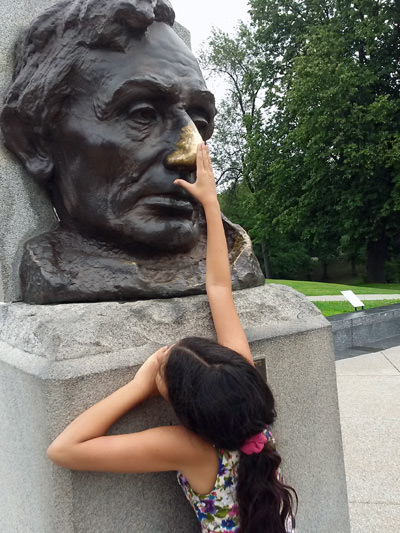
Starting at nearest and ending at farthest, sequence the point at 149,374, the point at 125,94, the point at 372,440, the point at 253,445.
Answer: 1. the point at 253,445
2. the point at 149,374
3. the point at 125,94
4. the point at 372,440

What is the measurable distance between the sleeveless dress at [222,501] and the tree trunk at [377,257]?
1832 centimetres

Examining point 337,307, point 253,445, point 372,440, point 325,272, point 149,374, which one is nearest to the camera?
point 253,445

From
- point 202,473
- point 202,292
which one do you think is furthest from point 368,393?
point 202,473

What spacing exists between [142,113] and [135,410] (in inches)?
49.4

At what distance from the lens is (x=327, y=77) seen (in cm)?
1590

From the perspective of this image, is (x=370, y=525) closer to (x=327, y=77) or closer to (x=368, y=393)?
(x=368, y=393)

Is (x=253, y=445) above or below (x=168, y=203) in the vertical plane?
below

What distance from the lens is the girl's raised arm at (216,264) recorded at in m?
1.96

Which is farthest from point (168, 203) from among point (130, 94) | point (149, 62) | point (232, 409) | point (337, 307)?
point (337, 307)

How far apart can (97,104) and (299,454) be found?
71.2 inches

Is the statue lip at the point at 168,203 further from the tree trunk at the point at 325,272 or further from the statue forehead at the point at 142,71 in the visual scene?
the tree trunk at the point at 325,272

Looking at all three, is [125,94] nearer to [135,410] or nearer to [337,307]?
[135,410]

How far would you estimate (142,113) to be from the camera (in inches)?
85.5

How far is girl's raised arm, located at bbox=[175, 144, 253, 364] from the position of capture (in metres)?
1.96
